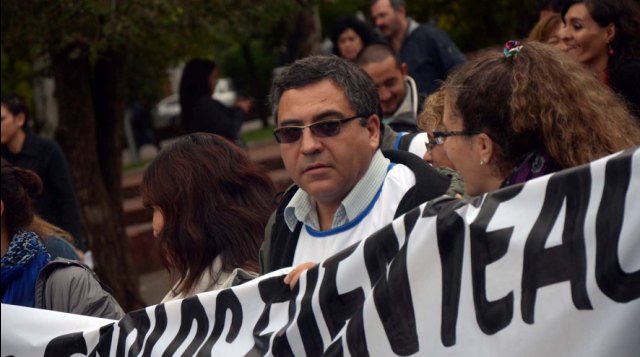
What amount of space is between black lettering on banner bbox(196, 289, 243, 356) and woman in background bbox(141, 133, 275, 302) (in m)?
0.24

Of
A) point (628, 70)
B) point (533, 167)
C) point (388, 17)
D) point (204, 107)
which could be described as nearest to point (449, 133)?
point (533, 167)

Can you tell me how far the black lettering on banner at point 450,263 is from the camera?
3.04 meters

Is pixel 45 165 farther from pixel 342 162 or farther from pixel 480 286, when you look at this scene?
pixel 480 286

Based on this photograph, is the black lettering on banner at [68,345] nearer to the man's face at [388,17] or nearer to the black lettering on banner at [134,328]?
the black lettering on banner at [134,328]

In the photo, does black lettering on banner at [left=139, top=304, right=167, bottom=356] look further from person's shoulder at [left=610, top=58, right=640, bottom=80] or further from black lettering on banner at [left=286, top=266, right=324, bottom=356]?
person's shoulder at [left=610, top=58, right=640, bottom=80]

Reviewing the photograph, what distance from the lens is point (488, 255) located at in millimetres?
2990

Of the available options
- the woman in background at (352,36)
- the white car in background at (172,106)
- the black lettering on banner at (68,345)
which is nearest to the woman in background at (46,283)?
the black lettering on banner at (68,345)

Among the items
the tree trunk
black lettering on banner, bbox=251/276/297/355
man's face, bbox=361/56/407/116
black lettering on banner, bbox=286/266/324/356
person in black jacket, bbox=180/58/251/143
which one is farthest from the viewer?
the tree trunk

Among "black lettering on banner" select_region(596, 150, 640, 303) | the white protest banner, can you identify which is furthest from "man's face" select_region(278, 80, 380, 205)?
"black lettering on banner" select_region(596, 150, 640, 303)

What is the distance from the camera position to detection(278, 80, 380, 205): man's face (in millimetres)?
3844

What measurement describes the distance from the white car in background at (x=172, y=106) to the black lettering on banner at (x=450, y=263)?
28243 mm

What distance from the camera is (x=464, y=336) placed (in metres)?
3.02

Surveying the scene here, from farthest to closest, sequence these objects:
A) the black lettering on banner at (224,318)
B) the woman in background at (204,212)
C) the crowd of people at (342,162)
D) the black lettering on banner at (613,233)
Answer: the woman in background at (204,212), the black lettering on banner at (224,318), the crowd of people at (342,162), the black lettering on banner at (613,233)

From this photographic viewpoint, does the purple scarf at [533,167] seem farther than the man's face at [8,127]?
No
